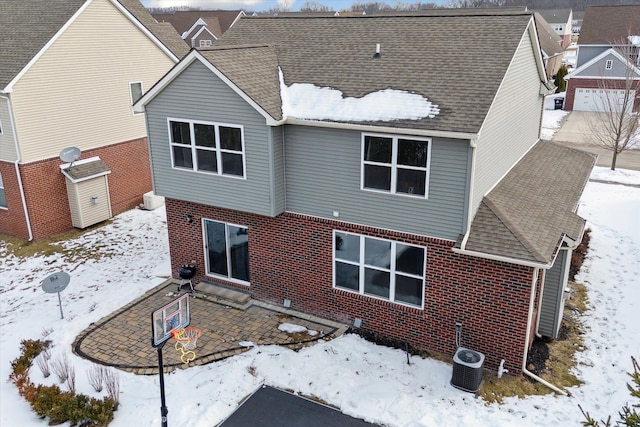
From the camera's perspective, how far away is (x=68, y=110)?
2000 centimetres

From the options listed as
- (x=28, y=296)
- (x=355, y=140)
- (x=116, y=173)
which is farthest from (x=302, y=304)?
(x=116, y=173)


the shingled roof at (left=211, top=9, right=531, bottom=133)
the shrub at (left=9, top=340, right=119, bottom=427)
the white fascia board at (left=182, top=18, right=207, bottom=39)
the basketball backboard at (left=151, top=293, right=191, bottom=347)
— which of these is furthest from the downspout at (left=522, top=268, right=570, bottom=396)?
the white fascia board at (left=182, top=18, right=207, bottom=39)

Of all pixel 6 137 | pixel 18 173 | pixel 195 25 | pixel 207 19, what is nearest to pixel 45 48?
pixel 6 137

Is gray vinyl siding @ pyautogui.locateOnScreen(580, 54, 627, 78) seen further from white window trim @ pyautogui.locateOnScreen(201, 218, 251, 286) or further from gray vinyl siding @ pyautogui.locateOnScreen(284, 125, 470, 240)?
white window trim @ pyautogui.locateOnScreen(201, 218, 251, 286)

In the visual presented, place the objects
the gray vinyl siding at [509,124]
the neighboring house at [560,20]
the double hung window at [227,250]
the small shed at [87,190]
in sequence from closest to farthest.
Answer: the gray vinyl siding at [509,124] < the double hung window at [227,250] < the small shed at [87,190] < the neighboring house at [560,20]

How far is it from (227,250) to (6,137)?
9.70m

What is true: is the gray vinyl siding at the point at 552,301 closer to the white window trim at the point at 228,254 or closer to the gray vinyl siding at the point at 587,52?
the white window trim at the point at 228,254

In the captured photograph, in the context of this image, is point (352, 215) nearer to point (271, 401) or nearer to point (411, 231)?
point (411, 231)

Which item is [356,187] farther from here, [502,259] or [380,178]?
[502,259]

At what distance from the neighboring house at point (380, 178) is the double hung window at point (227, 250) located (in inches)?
1.7

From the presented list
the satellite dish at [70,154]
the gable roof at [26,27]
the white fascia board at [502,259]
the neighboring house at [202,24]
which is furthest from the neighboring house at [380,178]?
the neighboring house at [202,24]

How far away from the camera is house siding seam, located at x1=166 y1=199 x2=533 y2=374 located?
11436mm

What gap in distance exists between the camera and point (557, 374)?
38.6 feet

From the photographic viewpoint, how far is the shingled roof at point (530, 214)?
11.0 meters
